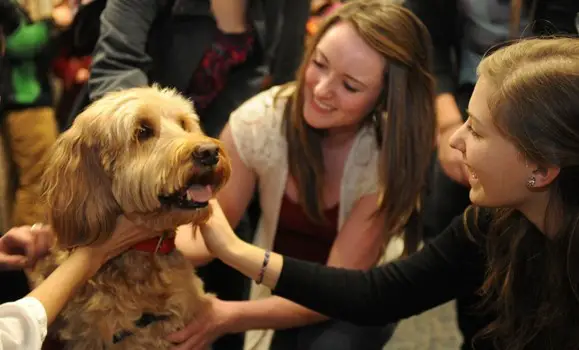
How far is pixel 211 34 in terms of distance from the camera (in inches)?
77.3

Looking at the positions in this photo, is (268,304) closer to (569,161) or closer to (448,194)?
(448,194)

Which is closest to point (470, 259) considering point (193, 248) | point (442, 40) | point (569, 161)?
point (569, 161)

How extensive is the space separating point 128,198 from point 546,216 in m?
0.80

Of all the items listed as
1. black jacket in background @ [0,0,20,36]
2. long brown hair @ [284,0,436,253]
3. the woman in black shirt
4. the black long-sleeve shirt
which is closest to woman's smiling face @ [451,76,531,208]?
the woman in black shirt

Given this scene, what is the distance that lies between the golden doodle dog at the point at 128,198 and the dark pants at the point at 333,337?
491mm

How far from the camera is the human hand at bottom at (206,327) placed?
1.47 m

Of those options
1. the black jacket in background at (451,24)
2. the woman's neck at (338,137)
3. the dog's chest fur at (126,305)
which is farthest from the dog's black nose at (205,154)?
the black jacket in background at (451,24)

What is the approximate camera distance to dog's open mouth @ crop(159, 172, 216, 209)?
1364mm

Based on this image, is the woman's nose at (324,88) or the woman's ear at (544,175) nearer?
the woman's ear at (544,175)

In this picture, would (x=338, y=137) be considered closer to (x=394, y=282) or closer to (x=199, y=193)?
(x=394, y=282)

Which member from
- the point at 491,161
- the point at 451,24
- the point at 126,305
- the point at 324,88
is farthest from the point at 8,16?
the point at 491,161

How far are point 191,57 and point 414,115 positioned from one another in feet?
2.09

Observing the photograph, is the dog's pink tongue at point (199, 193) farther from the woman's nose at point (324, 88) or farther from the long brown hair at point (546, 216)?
the long brown hair at point (546, 216)

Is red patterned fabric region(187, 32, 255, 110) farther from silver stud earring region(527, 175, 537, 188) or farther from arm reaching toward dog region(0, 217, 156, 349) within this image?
silver stud earring region(527, 175, 537, 188)
